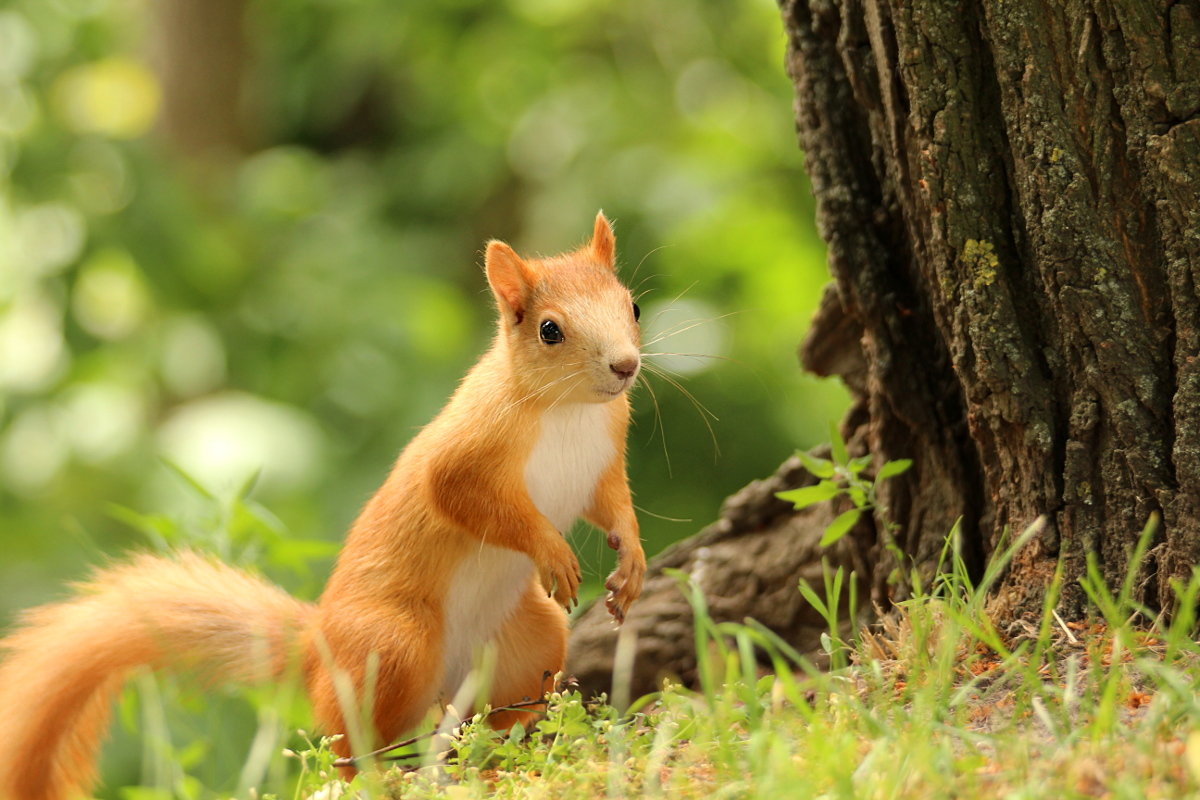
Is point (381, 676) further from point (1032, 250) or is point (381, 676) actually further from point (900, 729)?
point (1032, 250)

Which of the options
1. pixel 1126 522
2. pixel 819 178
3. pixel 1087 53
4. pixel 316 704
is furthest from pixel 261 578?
pixel 1087 53

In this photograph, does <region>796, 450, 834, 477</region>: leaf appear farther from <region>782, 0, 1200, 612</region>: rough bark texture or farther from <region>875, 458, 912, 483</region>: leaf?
<region>782, 0, 1200, 612</region>: rough bark texture

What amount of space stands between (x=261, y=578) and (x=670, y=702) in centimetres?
110

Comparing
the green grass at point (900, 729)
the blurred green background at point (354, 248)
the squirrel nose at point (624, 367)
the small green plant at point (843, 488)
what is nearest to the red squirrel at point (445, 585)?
the squirrel nose at point (624, 367)

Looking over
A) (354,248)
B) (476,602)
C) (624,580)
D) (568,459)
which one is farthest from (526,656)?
(354,248)

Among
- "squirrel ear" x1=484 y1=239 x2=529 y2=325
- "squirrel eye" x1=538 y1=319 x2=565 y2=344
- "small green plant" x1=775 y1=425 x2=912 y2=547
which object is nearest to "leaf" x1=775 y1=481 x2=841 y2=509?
"small green plant" x1=775 y1=425 x2=912 y2=547

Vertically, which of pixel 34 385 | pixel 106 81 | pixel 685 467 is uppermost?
pixel 106 81

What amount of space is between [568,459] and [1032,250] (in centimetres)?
86

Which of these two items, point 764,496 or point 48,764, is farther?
point 764,496

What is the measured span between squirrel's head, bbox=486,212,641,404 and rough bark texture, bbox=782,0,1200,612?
16.5 inches

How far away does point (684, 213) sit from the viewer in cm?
476

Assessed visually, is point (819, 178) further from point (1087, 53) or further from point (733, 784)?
point (733, 784)

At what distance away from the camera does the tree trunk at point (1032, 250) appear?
6.00ft

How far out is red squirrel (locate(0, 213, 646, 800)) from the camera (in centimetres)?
221
